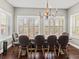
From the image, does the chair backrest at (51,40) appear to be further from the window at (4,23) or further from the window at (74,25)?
the window at (74,25)

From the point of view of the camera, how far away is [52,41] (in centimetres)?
563

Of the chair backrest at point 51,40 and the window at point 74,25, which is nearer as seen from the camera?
the chair backrest at point 51,40

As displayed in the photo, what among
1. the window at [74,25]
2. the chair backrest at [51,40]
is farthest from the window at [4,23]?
the window at [74,25]

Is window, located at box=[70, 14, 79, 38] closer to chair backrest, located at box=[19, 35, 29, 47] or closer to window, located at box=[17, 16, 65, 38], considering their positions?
window, located at box=[17, 16, 65, 38]

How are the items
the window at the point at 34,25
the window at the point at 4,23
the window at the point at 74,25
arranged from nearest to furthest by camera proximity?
the window at the point at 4,23 < the window at the point at 74,25 < the window at the point at 34,25

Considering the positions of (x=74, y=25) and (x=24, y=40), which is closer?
(x=24, y=40)

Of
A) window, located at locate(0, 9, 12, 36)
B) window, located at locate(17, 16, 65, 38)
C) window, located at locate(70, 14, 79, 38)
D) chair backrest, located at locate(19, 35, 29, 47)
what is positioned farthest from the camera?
window, located at locate(17, 16, 65, 38)

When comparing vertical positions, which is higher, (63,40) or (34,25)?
(34,25)

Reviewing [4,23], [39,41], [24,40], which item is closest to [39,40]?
[39,41]

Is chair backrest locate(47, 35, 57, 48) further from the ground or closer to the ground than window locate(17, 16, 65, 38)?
closer to the ground

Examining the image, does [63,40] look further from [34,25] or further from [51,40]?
[34,25]

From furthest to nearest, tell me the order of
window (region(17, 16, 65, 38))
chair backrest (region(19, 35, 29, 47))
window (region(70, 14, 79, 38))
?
window (region(17, 16, 65, 38)), window (region(70, 14, 79, 38)), chair backrest (region(19, 35, 29, 47))

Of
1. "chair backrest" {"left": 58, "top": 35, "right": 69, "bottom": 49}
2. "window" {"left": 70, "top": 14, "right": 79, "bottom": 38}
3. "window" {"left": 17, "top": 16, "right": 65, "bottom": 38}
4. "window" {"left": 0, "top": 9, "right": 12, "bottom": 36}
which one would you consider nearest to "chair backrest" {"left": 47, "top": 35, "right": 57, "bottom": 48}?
"chair backrest" {"left": 58, "top": 35, "right": 69, "bottom": 49}

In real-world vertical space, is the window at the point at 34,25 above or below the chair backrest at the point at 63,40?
above
